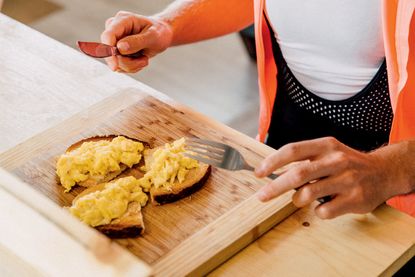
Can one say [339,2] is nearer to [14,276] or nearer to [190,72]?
[14,276]

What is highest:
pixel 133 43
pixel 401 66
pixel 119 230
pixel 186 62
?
pixel 401 66

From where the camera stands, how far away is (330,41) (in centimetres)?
167

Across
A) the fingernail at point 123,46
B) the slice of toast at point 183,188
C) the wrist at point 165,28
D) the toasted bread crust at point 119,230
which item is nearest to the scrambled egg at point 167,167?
the slice of toast at point 183,188

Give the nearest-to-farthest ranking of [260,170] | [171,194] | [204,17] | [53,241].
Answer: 1. [53,241]
2. [260,170]
3. [171,194]
4. [204,17]

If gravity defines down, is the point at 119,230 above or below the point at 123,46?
below

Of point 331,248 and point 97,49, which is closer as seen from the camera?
point 331,248

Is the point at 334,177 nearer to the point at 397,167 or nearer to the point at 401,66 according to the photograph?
the point at 397,167

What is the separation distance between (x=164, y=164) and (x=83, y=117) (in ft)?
1.04

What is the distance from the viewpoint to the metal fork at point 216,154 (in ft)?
4.68

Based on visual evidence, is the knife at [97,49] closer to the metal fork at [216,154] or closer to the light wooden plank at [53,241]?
the metal fork at [216,154]

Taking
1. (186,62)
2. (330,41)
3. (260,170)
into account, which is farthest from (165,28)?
(186,62)

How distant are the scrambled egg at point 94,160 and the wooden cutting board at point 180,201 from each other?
0.11ft

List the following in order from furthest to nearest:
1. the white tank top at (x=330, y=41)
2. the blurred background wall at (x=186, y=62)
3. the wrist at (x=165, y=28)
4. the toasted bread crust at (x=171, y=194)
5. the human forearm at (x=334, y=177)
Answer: the blurred background wall at (x=186, y=62)
the wrist at (x=165, y=28)
the white tank top at (x=330, y=41)
the toasted bread crust at (x=171, y=194)
the human forearm at (x=334, y=177)

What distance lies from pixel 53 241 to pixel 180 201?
1.76 feet
